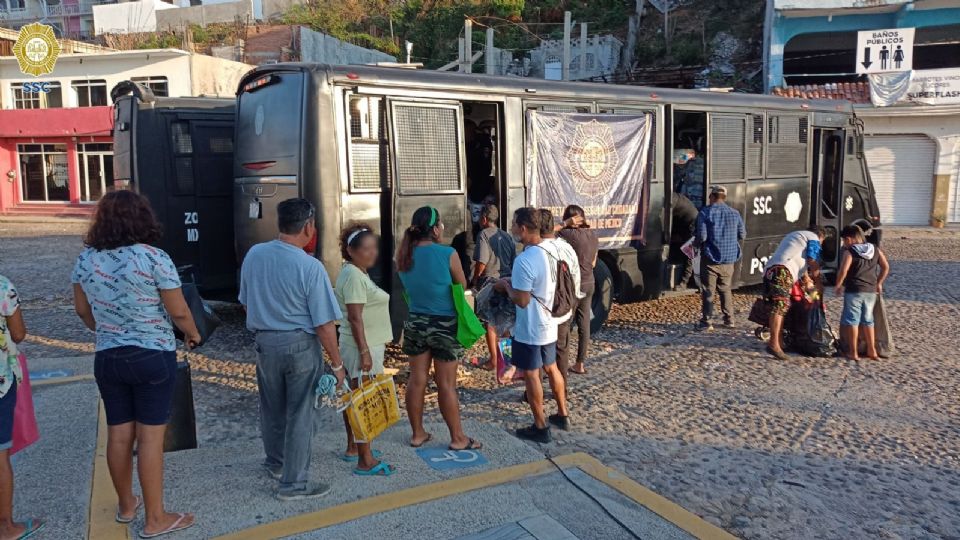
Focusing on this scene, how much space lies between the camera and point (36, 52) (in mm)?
28219

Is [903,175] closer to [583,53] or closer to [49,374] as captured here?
[583,53]

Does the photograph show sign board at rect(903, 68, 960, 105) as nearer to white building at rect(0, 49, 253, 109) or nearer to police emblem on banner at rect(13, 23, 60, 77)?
white building at rect(0, 49, 253, 109)

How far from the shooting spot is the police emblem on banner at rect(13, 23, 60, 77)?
2786cm

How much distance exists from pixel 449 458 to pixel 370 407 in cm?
71

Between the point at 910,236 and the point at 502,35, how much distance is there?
2181 centimetres

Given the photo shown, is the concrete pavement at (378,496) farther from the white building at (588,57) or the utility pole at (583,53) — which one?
the white building at (588,57)

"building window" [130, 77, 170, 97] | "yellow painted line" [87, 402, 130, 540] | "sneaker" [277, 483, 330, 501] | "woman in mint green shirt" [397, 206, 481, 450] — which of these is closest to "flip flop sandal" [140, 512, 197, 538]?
"yellow painted line" [87, 402, 130, 540]

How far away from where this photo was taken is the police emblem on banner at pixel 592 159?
7996 millimetres

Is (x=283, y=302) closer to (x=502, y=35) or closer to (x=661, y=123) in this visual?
(x=661, y=123)

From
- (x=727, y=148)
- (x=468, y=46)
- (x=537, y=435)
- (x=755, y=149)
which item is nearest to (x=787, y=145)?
(x=755, y=149)

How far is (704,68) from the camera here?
85.7 feet

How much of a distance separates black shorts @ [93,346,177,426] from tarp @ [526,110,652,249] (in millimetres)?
4794

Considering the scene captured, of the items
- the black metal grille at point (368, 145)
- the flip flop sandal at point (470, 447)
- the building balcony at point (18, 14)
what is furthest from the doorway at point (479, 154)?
the building balcony at point (18, 14)

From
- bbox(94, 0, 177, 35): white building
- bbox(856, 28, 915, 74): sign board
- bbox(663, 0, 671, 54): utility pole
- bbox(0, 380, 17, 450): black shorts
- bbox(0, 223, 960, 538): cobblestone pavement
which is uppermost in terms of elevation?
bbox(94, 0, 177, 35): white building
